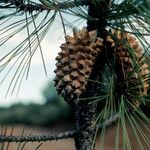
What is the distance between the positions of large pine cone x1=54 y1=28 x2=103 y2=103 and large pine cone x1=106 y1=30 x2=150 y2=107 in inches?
1.2

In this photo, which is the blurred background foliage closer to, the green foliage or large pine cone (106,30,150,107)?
the green foliage

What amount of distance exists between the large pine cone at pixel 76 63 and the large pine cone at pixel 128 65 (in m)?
0.03

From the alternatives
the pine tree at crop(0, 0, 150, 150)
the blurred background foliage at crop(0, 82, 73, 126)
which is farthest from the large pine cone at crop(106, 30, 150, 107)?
the blurred background foliage at crop(0, 82, 73, 126)

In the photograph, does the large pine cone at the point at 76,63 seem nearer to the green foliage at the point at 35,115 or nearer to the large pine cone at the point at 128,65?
the large pine cone at the point at 128,65

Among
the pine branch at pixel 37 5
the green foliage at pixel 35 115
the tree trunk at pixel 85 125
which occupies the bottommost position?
the green foliage at pixel 35 115

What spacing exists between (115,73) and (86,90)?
6 centimetres

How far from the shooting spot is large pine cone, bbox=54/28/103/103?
36.9 inches

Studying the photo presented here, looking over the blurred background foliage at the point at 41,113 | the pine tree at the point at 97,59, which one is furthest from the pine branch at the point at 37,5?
the blurred background foliage at the point at 41,113

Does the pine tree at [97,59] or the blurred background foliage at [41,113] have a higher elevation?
the pine tree at [97,59]

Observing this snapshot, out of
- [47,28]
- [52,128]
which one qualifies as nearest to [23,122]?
[52,128]

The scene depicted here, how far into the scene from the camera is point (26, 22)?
0.96m

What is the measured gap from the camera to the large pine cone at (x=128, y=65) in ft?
3.09

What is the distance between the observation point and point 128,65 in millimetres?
981

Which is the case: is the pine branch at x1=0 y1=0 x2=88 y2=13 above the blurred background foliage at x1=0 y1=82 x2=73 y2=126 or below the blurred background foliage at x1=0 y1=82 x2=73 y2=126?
above
